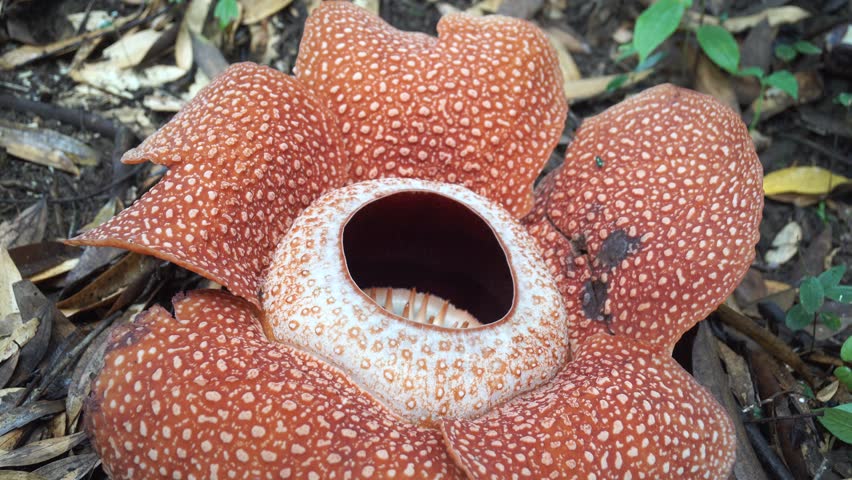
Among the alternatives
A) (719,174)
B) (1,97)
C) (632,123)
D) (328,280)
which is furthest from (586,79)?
(1,97)

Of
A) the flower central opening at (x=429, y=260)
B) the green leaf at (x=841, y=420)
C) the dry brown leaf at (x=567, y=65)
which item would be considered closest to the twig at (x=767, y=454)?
the green leaf at (x=841, y=420)

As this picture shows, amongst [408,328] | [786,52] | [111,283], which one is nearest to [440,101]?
[408,328]

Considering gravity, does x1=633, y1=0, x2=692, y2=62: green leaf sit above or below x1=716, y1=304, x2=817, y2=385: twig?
above

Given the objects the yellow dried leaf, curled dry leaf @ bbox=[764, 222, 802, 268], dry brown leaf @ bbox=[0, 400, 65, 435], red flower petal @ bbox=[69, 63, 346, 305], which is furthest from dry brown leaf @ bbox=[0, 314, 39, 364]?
the yellow dried leaf

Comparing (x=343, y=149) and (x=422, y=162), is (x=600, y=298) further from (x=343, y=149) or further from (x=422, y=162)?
(x=343, y=149)

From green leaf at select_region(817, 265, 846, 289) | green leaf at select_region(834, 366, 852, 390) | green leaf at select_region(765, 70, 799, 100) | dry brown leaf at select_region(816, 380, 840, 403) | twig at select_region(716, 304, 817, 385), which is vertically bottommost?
dry brown leaf at select_region(816, 380, 840, 403)

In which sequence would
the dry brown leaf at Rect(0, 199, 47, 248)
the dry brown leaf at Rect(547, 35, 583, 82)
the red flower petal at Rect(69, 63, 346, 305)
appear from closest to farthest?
the red flower petal at Rect(69, 63, 346, 305) < the dry brown leaf at Rect(0, 199, 47, 248) < the dry brown leaf at Rect(547, 35, 583, 82)

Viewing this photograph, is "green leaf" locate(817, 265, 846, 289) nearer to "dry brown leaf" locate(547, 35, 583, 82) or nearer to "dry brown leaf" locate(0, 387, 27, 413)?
"dry brown leaf" locate(547, 35, 583, 82)

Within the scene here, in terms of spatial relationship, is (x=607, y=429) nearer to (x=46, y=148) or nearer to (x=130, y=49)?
(x=46, y=148)
